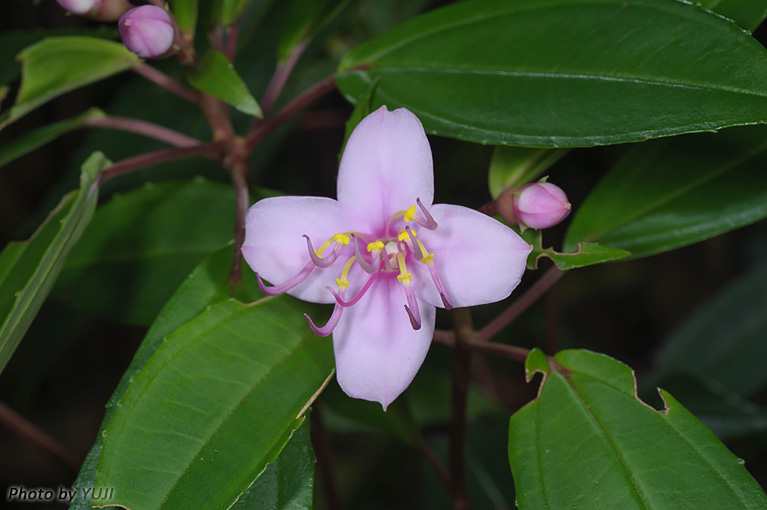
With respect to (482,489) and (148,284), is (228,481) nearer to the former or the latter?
(148,284)

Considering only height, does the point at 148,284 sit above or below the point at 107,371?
below

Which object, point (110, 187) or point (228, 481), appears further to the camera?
point (110, 187)

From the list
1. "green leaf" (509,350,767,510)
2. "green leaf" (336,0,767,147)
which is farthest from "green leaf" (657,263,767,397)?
"green leaf" (336,0,767,147)

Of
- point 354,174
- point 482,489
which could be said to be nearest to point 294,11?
point 354,174

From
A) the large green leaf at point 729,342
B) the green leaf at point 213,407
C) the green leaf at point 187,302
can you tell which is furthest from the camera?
the large green leaf at point 729,342

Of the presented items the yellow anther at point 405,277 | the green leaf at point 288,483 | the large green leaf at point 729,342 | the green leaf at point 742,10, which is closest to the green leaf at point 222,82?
the yellow anther at point 405,277

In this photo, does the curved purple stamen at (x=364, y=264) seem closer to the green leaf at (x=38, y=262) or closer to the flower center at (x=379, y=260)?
the flower center at (x=379, y=260)
